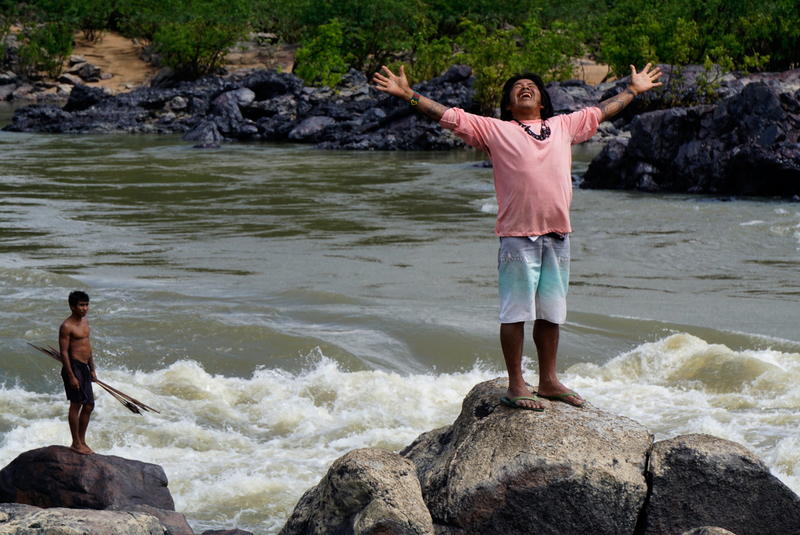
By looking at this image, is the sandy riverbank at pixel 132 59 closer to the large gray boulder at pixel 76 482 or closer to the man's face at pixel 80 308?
the man's face at pixel 80 308

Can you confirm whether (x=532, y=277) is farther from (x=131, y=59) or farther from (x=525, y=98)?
(x=131, y=59)

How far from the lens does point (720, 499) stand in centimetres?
396

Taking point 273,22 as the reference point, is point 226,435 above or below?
below

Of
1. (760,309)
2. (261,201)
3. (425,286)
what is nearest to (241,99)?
(261,201)

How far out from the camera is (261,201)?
55.6 feet

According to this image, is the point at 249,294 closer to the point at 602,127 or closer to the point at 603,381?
the point at 603,381

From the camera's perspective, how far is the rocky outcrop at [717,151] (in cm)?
1698

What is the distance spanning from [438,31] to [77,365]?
50.8 m

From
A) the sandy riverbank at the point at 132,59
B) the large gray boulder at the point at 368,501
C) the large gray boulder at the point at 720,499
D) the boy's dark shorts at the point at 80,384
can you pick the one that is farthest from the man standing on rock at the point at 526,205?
the sandy riverbank at the point at 132,59

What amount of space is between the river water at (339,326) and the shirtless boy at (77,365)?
82 centimetres

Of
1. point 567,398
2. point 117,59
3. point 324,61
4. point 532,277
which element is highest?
point 117,59

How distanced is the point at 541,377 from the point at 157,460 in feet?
9.74

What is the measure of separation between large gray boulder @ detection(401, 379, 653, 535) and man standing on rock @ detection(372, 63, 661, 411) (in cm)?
23

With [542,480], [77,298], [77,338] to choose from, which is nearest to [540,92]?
[542,480]
